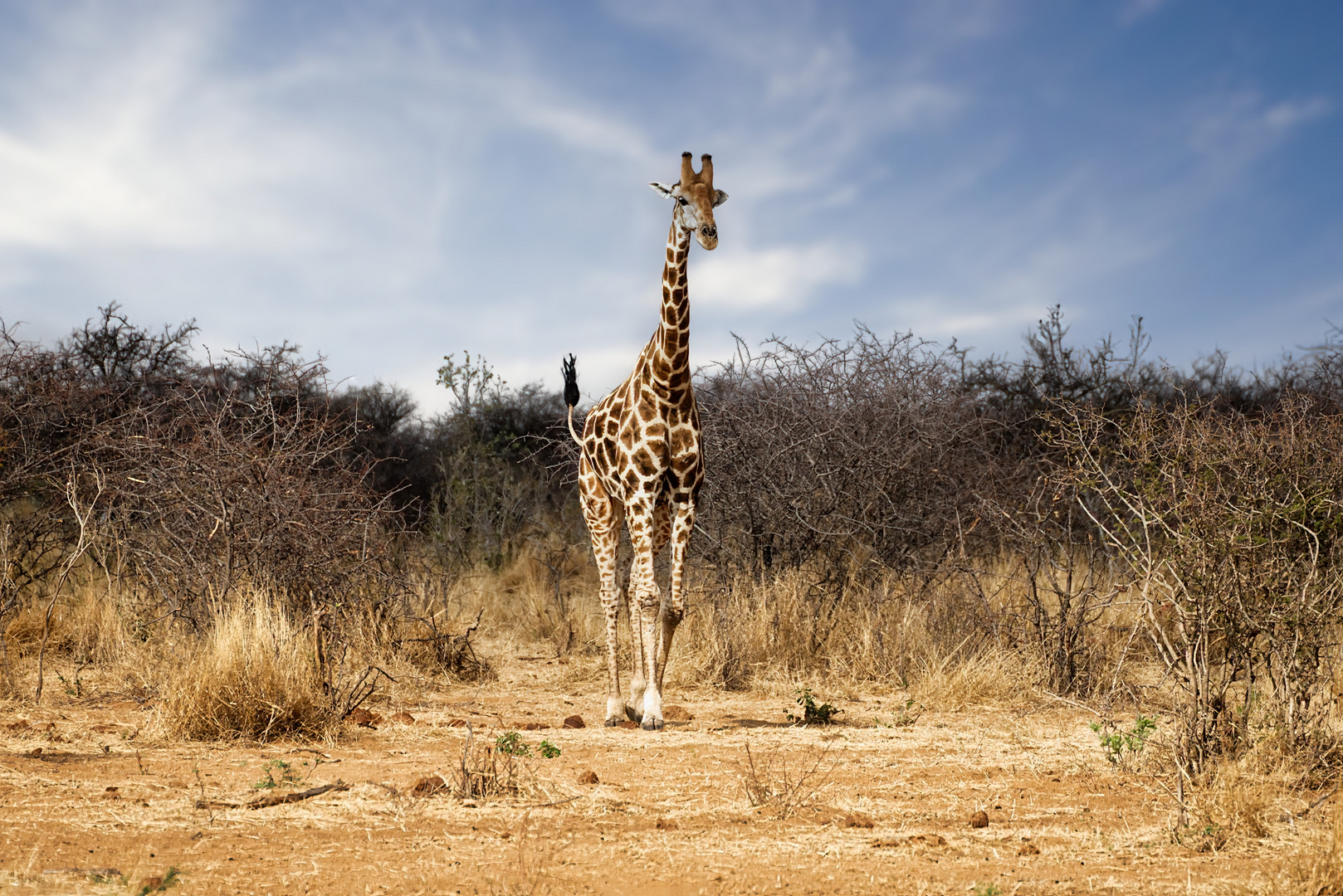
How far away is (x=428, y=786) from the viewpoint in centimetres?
429

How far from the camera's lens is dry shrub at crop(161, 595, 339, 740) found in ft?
17.6

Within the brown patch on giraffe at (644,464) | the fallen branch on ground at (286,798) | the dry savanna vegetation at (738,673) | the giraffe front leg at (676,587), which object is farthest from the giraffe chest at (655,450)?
the fallen branch on ground at (286,798)

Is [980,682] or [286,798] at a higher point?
[980,682]

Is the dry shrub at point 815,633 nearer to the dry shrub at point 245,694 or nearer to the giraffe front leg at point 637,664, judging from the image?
the giraffe front leg at point 637,664

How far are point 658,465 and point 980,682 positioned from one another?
240 centimetres

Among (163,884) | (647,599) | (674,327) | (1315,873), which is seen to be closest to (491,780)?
(163,884)

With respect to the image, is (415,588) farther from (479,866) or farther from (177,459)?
(479,866)

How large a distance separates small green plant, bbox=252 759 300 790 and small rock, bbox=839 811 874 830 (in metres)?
2.17

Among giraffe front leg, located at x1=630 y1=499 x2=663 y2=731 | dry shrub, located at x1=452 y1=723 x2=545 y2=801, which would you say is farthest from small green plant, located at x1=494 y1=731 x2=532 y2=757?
giraffe front leg, located at x1=630 y1=499 x2=663 y2=731

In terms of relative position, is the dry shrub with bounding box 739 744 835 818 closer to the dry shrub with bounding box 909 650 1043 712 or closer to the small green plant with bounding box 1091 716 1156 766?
the small green plant with bounding box 1091 716 1156 766

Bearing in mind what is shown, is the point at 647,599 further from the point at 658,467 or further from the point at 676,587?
the point at 658,467

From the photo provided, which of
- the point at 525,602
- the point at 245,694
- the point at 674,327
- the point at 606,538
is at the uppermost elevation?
the point at 674,327

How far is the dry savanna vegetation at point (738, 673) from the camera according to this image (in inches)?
142

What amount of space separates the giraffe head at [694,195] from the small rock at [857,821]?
127 inches
